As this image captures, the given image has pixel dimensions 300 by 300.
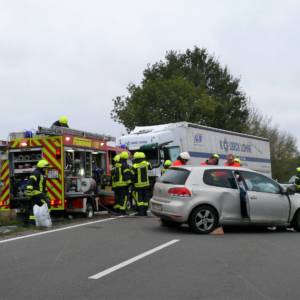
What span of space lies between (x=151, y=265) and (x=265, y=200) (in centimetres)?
445

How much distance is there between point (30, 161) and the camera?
13.4 m

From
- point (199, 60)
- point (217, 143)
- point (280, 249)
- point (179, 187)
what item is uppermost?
point (199, 60)

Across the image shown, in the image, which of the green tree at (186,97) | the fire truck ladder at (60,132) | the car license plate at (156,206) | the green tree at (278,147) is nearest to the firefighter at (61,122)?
the fire truck ladder at (60,132)

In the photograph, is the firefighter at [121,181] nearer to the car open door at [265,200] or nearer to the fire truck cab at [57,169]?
the fire truck cab at [57,169]

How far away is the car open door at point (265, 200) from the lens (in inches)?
424

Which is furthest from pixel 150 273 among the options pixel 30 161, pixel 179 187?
pixel 30 161

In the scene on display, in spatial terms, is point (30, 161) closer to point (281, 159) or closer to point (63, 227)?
point (63, 227)

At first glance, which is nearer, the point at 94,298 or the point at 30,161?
the point at 94,298

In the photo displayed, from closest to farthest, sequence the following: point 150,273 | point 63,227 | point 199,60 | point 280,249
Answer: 1. point 150,273
2. point 280,249
3. point 63,227
4. point 199,60

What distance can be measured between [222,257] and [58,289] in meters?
3.08

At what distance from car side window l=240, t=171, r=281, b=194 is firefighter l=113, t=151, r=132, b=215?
435 cm

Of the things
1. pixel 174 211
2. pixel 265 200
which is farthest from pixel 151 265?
pixel 265 200

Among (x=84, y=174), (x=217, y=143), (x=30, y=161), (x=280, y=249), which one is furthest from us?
(x=217, y=143)

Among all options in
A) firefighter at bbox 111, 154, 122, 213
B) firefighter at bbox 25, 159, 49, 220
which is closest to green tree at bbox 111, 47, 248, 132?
firefighter at bbox 111, 154, 122, 213
